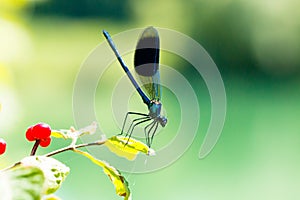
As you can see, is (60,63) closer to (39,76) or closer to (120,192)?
(39,76)

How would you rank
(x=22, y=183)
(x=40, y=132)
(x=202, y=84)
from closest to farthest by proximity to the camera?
(x=22, y=183)
(x=40, y=132)
(x=202, y=84)

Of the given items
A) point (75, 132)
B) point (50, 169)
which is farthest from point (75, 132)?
point (50, 169)

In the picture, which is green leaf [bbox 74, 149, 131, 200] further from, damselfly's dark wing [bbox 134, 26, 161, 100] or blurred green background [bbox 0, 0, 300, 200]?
blurred green background [bbox 0, 0, 300, 200]

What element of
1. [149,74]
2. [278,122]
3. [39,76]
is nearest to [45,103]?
[39,76]

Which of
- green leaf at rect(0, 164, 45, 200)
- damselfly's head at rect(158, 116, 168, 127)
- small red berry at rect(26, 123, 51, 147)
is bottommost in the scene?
green leaf at rect(0, 164, 45, 200)

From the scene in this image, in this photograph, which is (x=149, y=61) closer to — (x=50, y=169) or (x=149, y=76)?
(x=149, y=76)

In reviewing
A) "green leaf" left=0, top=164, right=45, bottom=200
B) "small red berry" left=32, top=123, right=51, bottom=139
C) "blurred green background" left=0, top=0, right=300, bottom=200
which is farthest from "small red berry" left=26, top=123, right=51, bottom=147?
"blurred green background" left=0, top=0, right=300, bottom=200
